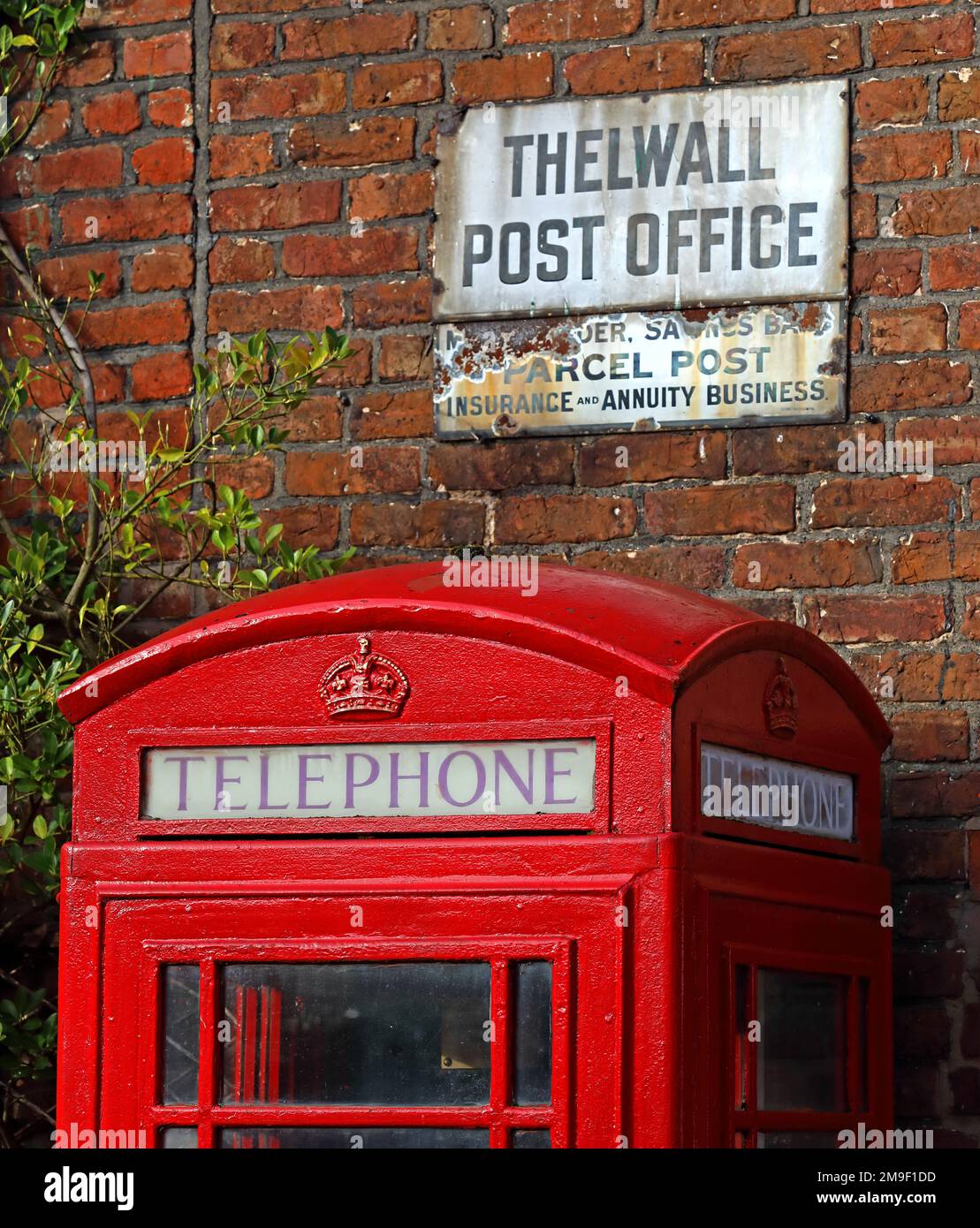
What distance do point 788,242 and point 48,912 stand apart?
2146 mm

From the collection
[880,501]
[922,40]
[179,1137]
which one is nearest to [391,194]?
[922,40]

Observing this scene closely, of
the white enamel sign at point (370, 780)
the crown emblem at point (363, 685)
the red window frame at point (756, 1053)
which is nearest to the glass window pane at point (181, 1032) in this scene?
the white enamel sign at point (370, 780)

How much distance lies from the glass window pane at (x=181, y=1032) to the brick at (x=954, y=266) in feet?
6.92

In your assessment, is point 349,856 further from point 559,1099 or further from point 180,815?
point 559,1099

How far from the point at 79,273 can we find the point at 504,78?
3.55 feet

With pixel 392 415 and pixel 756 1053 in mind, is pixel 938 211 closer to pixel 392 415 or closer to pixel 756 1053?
pixel 392 415

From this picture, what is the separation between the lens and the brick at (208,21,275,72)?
13.5ft

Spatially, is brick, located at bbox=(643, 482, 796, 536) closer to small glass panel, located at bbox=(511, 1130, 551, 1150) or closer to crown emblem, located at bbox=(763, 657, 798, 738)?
crown emblem, located at bbox=(763, 657, 798, 738)

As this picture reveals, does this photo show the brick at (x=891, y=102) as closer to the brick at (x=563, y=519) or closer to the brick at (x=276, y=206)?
the brick at (x=563, y=519)

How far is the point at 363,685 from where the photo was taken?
257 cm

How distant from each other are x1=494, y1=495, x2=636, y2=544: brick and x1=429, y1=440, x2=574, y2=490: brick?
40mm

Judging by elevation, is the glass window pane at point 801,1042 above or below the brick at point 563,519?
below

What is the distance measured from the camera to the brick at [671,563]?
12.3 feet
